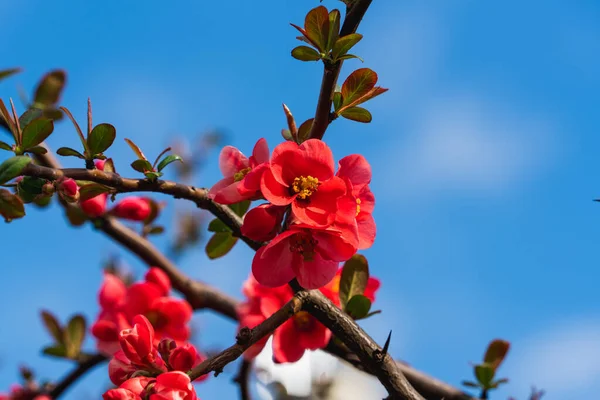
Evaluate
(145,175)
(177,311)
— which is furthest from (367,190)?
(177,311)

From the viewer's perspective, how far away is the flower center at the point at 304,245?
3.17 ft

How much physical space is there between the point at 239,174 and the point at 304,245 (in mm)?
161

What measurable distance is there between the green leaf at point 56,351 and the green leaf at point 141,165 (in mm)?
1166

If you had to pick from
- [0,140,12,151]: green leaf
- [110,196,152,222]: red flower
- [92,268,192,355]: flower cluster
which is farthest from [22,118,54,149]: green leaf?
[110,196,152,222]: red flower

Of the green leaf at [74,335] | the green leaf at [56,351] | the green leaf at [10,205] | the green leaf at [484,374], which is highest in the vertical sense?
the green leaf at [484,374]

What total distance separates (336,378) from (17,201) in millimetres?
1648

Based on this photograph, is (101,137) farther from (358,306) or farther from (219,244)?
(358,306)

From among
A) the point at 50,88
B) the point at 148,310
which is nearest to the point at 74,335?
the point at 148,310

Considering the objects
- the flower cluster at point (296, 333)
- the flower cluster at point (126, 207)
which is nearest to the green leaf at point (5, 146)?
the flower cluster at point (296, 333)

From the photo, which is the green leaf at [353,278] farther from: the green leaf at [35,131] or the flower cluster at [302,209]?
the green leaf at [35,131]

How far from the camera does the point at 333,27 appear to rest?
98 cm

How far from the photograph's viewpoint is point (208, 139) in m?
3.73

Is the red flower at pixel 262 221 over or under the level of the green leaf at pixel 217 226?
under

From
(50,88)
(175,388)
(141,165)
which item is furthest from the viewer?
(50,88)
